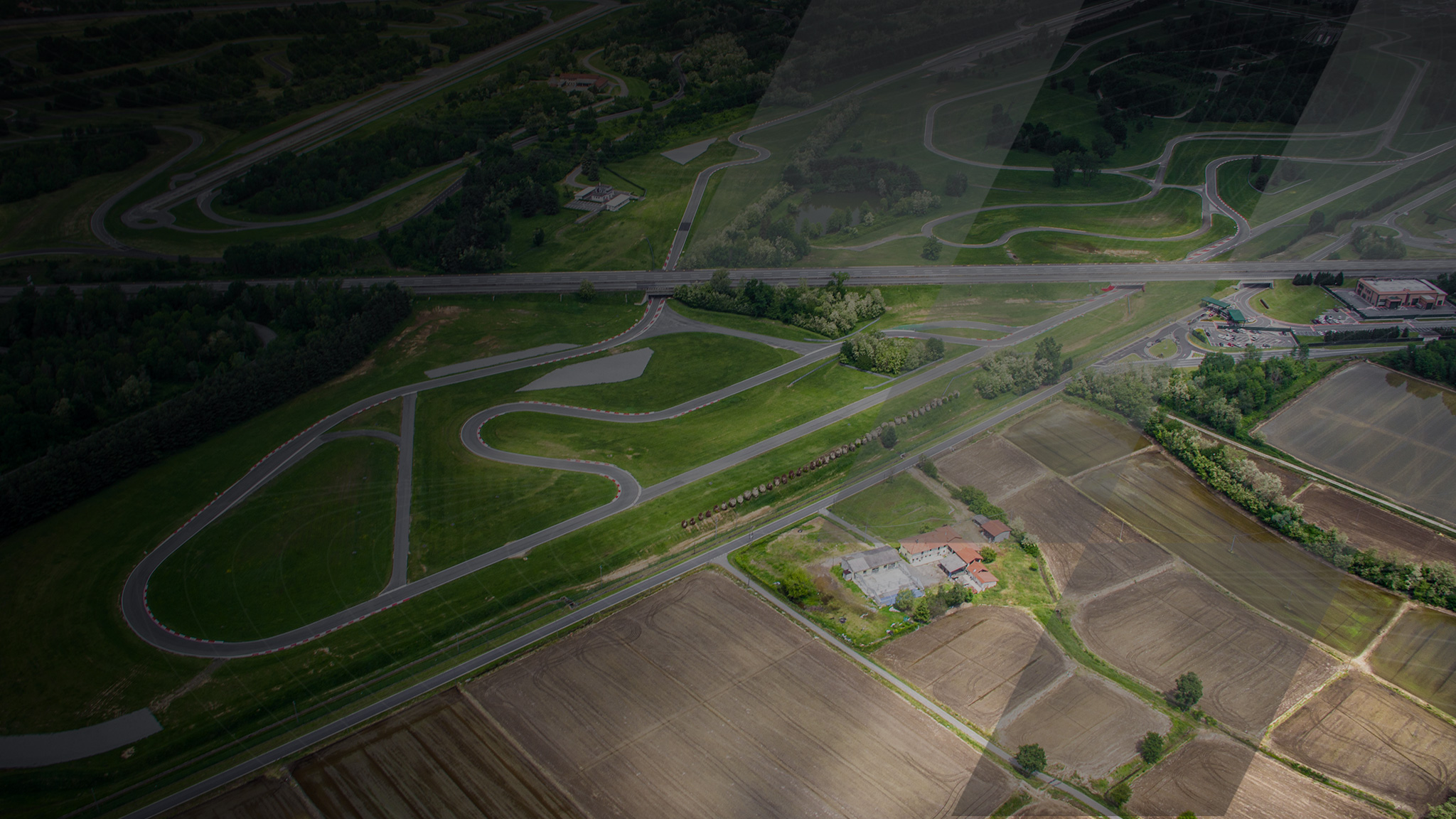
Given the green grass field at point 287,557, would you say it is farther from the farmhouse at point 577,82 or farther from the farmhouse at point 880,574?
the farmhouse at point 577,82

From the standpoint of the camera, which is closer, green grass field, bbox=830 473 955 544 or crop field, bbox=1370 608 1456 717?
crop field, bbox=1370 608 1456 717

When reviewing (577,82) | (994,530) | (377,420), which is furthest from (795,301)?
(577,82)

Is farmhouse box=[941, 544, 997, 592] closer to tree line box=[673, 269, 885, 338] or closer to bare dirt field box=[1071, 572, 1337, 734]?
bare dirt field box=[1071, 572, 1337, 734]

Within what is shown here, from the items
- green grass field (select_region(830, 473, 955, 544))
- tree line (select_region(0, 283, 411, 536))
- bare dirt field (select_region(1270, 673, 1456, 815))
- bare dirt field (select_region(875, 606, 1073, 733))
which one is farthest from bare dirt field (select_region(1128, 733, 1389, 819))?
tree line (select_region(0, 283, 411, 536))

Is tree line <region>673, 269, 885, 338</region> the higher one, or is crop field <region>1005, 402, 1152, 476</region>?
tree line <region>673, 269, 885, 338</region>

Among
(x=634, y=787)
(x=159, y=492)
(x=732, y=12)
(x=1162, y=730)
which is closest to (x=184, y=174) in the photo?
(x=159, y=492)

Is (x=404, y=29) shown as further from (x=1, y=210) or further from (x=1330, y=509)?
(x=1330, y=509)

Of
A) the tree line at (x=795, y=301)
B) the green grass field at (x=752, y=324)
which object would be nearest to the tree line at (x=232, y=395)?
the green grass field at (x=752, y=324)

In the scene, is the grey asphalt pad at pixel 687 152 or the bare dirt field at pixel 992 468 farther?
the grey asphalt pad at pixel 687 152
